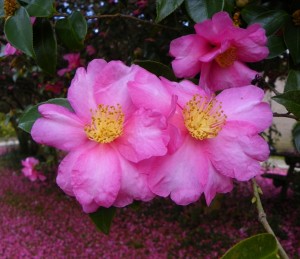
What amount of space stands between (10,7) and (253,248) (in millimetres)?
484

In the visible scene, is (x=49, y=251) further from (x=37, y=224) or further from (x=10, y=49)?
(x=10, y=49)

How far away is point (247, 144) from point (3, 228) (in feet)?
14.2

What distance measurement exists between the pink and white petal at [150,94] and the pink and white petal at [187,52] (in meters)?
0.10

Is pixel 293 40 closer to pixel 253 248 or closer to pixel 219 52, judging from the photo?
pixel 219 52

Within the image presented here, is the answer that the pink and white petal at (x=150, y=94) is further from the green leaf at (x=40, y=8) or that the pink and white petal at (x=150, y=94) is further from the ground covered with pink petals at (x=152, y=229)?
the ground covered with pink petals at (x=152, y=229)

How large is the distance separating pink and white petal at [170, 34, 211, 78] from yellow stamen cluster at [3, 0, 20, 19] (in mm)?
250

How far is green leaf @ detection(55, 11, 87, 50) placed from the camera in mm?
659

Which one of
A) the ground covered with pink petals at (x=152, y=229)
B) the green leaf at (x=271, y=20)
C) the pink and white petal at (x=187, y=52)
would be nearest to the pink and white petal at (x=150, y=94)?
the pink and white petal at (x=187, y=52)

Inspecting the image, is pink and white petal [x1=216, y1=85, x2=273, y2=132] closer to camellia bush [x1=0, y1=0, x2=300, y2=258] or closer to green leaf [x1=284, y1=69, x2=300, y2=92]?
camellia bush [x1=0, y1=0, x2=300, y2=258]

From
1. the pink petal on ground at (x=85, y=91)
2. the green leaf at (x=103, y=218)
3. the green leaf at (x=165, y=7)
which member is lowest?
the green leaf at (x=103, y=218)

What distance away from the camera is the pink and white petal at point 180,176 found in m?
0.43

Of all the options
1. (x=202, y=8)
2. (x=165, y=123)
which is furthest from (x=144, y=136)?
(x=202, y=8)

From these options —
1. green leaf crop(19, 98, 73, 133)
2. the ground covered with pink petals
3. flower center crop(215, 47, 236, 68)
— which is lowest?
the ground covered with pink petals

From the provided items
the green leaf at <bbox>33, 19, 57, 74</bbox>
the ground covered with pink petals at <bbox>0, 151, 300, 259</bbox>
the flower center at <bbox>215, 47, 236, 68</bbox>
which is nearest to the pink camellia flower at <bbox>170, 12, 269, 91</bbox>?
the flower center at <bbox>215, 47, 236, 68</bbox>
